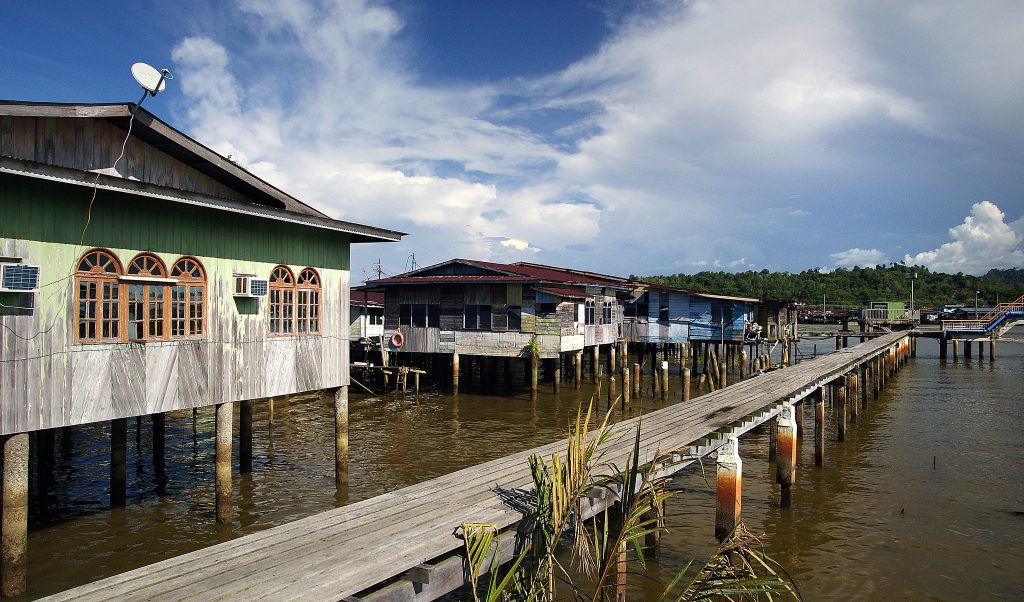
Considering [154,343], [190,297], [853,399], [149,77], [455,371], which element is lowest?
[853,399]

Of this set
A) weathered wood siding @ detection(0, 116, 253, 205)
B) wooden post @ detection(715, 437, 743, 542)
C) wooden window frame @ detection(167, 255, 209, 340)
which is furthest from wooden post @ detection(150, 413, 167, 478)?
wooden post @ detection(715, 437, 743, 542)

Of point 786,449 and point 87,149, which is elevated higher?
point 87,149

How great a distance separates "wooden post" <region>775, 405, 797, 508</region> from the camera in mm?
13414

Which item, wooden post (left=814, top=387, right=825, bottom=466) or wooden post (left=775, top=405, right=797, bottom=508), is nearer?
wooden post (left=775, top=405, right=797, bottom=508)

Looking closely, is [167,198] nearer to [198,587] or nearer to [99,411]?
[99,411]

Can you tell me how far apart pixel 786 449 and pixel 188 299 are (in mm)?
11859

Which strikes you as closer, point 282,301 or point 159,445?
point 282,301

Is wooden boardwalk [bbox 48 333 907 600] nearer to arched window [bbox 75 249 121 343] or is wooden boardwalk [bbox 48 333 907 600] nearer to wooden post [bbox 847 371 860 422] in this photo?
arched window [bbox 75 249 121 343]

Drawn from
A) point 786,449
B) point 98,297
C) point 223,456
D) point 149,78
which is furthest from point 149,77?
point 786,449

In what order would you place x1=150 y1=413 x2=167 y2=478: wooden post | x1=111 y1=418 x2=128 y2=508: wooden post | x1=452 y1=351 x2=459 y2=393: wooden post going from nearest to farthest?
x1=111 y1=418 x2=128 y2=508: wooden post < x1=150 y1=413 x2=167 y2=478: wooden post < x1=452 y1=351 x2=459 y2=393: wooden post

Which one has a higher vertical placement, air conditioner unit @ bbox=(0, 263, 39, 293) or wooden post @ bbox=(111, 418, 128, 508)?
air conditioner unit @ bbox=(0, 263, 39, 293)

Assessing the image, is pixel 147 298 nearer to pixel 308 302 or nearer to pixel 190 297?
pixel 190 297

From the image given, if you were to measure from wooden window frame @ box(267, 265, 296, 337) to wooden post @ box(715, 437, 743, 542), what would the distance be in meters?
8.30

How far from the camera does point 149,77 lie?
9.85 meters
